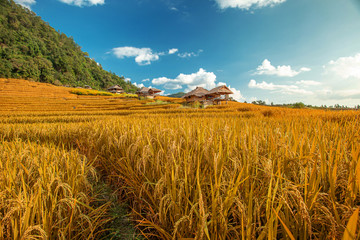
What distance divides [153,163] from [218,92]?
22.9 m

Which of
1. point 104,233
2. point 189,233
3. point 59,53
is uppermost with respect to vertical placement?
point 59,53

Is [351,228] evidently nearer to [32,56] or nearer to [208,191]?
[208,191]

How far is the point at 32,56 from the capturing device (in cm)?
4988

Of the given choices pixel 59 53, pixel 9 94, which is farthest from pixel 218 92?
pixel 59 53

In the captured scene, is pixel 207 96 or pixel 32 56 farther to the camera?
pixel 32 56

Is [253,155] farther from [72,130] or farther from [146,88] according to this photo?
[146,88]

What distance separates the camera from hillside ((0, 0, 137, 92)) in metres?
39.4

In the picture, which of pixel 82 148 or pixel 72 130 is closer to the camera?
pixel 82 148

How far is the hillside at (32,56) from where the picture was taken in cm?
3937

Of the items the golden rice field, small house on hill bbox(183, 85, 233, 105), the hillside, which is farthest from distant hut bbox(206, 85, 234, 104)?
the hillside

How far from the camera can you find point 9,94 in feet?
84.7

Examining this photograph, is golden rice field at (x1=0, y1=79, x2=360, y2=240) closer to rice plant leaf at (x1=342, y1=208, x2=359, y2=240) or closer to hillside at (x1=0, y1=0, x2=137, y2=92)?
rice plant leaf at (x1=342, y1=208, x2=359, y2=240)

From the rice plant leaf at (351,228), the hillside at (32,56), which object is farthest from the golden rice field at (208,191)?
the hillside at (32,56)

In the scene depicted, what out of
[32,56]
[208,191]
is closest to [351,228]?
[208,191]
